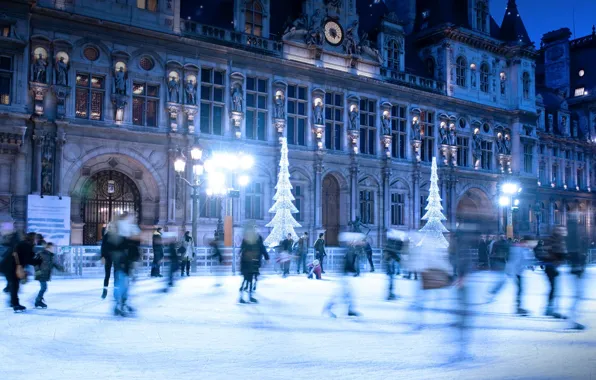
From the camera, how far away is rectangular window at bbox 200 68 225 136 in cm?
3244

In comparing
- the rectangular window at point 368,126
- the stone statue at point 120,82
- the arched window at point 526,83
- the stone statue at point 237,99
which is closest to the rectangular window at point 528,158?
the arched window at point 526,83

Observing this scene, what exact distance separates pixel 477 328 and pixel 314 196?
2371 centimetres

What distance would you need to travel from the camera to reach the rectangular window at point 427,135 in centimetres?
4125

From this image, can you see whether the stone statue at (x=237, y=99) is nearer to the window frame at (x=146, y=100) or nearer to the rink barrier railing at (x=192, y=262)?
the window frame at (x=146, y=100)

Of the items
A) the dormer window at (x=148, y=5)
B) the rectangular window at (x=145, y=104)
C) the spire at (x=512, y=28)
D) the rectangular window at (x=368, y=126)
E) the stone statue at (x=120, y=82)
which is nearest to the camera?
the stone statue at (x=120, y=82)

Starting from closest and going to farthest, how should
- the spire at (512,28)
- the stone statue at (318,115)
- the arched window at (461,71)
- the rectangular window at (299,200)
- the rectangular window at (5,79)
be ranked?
the rectangular window at (5,79) → the rectangular window at (299,200) → the stone statue at (318,115) → the arched window at (461,71) → the spire at (512,28)

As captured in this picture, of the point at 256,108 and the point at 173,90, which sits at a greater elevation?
the point at 173,90

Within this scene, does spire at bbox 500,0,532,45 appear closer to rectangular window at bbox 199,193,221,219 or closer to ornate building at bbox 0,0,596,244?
ornate building at bbox 0,0,596,244

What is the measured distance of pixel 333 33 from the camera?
121 ft

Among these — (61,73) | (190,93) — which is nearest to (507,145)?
(190,93)

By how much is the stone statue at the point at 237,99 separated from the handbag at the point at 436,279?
926 inches

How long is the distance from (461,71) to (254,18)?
15956 mm

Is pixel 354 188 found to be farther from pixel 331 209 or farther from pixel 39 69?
pixel 39 69

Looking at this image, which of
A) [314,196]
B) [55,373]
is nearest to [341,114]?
[314,196]
